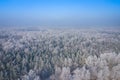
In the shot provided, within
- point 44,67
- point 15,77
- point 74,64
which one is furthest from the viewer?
point 74,64

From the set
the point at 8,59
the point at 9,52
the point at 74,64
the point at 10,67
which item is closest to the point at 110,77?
the point at 74,64

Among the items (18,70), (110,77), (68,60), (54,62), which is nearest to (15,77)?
(18,70)

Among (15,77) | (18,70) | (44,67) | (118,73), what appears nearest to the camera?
(118,73)

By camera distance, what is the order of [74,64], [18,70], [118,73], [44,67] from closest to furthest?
1. [118,73]
2. [18,70]
3. [44,67]
4. [74,64]

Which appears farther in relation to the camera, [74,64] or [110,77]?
[74,64]

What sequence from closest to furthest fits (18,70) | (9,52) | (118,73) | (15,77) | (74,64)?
(118,73) → (15,77) → (18,70) → (74,64) → (9,52)

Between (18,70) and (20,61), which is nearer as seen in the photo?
(18,70)

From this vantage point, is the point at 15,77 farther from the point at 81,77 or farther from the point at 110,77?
the point at 110,77

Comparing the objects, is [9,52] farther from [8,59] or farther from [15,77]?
[15,77]
